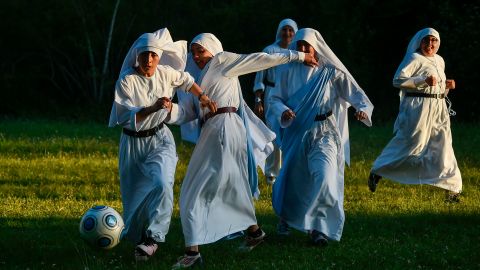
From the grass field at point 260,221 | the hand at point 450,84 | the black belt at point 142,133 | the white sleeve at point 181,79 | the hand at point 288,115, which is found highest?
the white sleeve at point 181,79

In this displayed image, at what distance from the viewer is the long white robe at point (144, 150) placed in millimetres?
10430

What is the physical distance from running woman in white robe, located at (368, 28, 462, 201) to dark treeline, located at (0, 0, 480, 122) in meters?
20.3

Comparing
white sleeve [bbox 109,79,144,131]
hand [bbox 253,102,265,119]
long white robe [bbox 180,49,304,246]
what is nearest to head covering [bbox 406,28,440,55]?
hand [bbox 253,102,265,119]

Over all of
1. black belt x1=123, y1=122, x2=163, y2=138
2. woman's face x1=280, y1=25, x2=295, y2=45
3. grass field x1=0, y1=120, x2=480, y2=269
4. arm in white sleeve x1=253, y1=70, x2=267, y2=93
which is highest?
woman's face x1=280, y1=25, x2=295, y2=45

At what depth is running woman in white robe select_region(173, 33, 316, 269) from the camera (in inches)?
414

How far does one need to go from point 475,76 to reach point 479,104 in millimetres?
1109

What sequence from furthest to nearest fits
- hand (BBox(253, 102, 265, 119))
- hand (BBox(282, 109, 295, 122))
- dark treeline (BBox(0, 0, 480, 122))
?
dark treeline (BBox(0, 0, 480, 122)), hand (BBox(253, 102, 265, 119)), hand (BBox(282, 109, 295, 122))

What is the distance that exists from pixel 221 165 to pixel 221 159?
0.19 feet

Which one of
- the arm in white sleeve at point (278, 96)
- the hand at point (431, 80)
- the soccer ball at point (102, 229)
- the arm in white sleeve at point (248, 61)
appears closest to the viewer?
the soccer ball at point (102, 229)

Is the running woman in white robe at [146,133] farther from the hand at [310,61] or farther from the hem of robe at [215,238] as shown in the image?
the hand at [310,61]

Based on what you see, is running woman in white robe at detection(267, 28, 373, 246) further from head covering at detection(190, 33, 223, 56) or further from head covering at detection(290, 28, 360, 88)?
head covering at detection(190, 33, 223, 56)

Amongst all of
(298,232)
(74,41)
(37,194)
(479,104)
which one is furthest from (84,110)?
(298,232)

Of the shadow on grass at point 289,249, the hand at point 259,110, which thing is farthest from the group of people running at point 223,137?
the hand at point 259,110

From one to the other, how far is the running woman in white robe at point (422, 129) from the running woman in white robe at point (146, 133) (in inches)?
190
